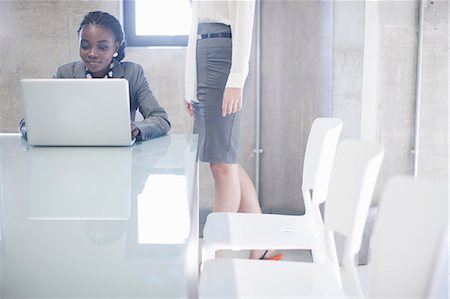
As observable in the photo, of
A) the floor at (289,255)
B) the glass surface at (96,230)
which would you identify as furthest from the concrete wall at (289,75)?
the glass surface at (96,230)

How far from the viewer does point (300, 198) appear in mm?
3910

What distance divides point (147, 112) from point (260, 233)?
91cm

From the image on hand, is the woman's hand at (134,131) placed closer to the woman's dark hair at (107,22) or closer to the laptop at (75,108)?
the laptop at (75,108)

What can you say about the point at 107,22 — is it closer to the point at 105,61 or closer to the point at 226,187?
the point at 105,61

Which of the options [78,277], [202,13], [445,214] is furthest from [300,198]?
[78,277]

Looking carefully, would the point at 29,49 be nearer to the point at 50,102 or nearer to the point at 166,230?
the point at 50,102

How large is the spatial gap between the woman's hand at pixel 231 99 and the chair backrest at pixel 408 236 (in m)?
1.40

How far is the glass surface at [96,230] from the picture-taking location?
56cm

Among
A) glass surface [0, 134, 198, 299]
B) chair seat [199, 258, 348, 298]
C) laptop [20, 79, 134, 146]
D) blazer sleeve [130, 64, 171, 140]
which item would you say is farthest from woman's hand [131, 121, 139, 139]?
chair seat [199, 258, 348, 298]

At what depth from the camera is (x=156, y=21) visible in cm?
403

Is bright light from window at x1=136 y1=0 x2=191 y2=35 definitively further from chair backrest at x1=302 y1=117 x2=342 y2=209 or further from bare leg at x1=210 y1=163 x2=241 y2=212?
chair backrest at x1=302 y1=117 x2=342 y2=209

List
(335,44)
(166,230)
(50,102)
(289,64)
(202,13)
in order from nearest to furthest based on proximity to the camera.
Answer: (166,230) < (50,102) < (202,13) < (335,44) < (289,64)

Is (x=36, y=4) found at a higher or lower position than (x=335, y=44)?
higher

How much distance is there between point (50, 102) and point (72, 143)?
0.15m
